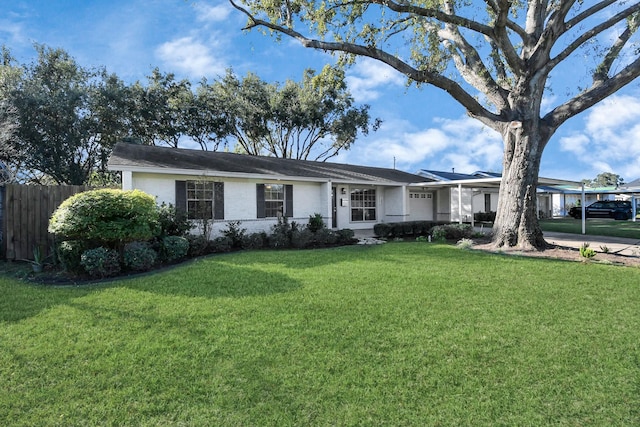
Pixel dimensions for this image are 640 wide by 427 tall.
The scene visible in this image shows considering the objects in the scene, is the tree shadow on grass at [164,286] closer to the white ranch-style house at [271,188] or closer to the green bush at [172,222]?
the green bush at [172,222]

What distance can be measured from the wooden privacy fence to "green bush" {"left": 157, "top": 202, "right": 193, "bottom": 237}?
2.81 metres

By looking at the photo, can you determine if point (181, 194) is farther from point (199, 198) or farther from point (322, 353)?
point (322, 353)

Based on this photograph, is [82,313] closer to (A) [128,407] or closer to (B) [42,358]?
(B) [42,358]

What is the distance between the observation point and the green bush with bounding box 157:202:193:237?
9.53 meters

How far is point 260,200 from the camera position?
13.2 m

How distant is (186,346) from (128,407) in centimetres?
98

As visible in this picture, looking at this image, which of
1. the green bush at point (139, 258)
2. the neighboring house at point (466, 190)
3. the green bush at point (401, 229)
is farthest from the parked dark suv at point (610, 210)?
the green bush at point (139, 258)

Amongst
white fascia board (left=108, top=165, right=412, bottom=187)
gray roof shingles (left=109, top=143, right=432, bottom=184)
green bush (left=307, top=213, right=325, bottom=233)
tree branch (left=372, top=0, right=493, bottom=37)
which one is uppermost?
tree branch (left=372, top=0, right=493, bottom=37)

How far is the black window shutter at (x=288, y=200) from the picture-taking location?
14.0 meters

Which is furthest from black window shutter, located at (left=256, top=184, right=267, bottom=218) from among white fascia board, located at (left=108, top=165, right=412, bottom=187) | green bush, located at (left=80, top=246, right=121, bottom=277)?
green bush, located at (left=80, top=246, right=121, bottom=277)

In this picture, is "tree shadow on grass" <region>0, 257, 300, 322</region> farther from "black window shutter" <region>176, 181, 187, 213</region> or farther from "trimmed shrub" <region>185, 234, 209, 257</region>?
"black window shutter" <region>176, 181, 187, 213</region>

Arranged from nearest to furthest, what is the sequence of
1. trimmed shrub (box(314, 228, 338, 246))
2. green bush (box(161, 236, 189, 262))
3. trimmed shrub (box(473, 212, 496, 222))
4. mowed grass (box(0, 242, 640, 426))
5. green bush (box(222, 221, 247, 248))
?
1. mowed grass (box(0, 242, 640, 426))
2. green bush (box(161, 236, 189, 262))
3. green bush (box(222, 221, 247, 248))
4. trimmed shrub (box(314, 228, 338, 246))
5. trimmed shrub (box(473, 212, 496, 222))

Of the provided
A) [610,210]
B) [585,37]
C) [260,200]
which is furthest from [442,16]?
[610,210]

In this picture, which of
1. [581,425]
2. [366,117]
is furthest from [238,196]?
[366,117]
